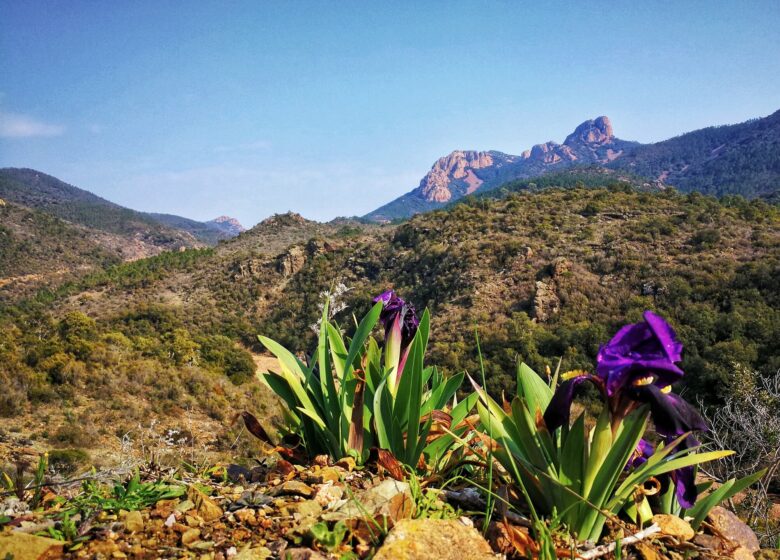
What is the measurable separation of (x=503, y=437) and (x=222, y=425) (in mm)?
11227

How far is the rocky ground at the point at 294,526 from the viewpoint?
141 centimetres

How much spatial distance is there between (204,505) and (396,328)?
1.17 metres

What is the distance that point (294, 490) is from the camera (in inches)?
70.9

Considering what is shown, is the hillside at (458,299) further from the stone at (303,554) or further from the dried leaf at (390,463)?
the stone at (303,554)

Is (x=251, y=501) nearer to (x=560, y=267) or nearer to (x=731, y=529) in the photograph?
(x=731, y=529)

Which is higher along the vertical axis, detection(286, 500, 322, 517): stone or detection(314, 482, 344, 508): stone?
detection(286, 500, 322, 517): stone

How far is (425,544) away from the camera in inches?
55.3

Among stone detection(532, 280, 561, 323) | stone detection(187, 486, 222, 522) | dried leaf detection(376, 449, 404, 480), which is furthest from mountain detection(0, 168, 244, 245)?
dried leaf detection(376, 449, 404, 480)

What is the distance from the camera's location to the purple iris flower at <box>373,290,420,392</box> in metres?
2.35

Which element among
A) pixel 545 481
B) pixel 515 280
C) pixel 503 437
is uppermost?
pixel 503 437

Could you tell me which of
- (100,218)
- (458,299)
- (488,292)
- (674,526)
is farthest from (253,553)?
(100,218)

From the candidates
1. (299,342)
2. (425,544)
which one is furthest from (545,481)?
(299,342)

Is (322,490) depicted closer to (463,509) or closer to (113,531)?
(463,509)

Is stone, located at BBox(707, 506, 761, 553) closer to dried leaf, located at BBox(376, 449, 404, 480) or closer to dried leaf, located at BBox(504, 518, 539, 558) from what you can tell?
dried leaf, located at BBox(504, 518, 539, 558)
